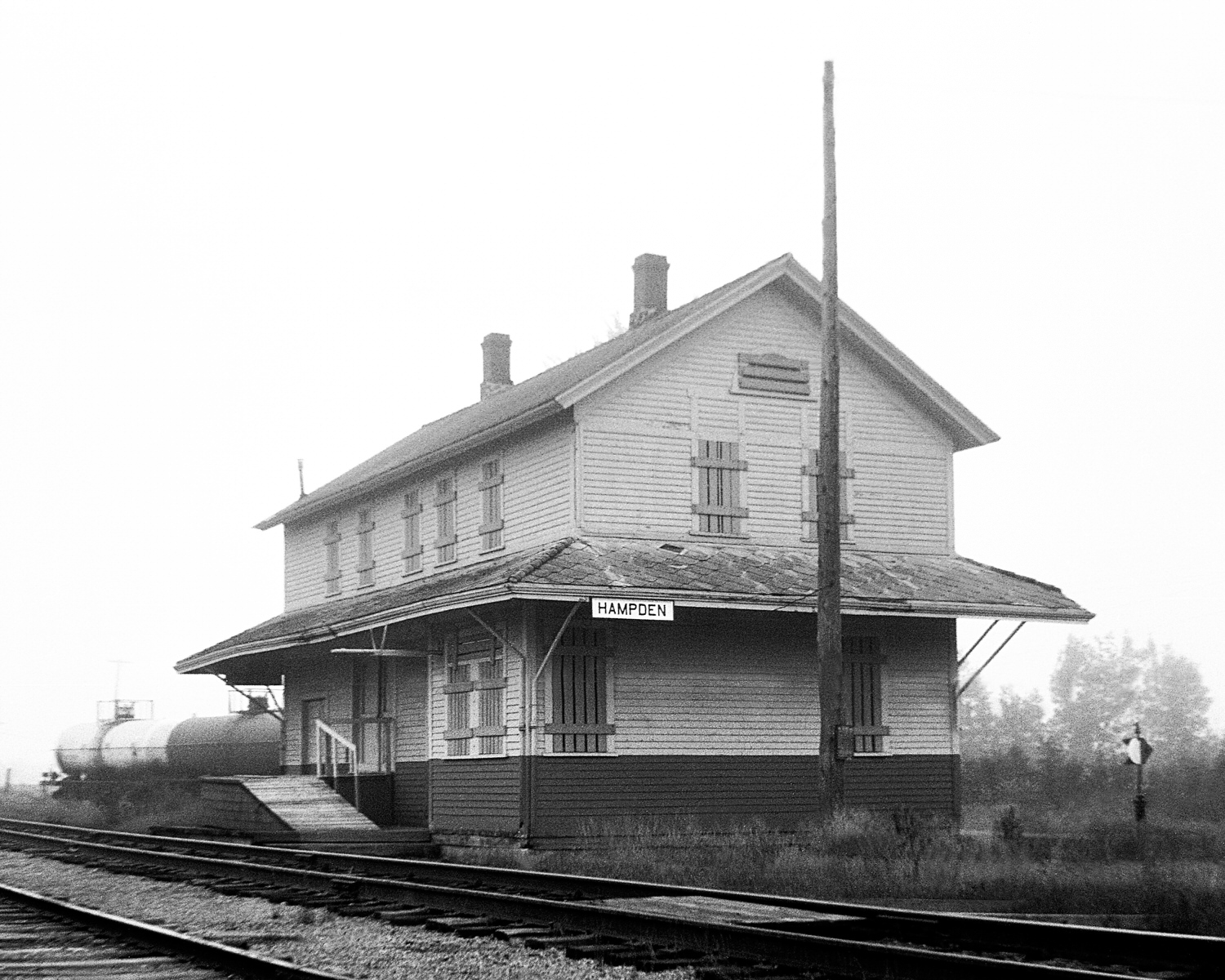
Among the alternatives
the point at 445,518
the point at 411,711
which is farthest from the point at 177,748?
the point at 445,518

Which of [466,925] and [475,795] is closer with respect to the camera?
[466,925]

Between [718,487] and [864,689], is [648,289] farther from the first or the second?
[864,689]

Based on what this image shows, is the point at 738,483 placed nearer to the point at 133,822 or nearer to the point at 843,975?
the point at 133,822

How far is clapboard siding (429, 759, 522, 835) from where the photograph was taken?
22.4 m

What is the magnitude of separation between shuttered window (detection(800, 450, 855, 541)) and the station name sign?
15.5 feet

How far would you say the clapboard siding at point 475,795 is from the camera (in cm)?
2244

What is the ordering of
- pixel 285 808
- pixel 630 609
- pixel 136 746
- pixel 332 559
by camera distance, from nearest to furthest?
pixel 630 609 → pixel 285 808 → pixel 332 559 → pixel 136 746

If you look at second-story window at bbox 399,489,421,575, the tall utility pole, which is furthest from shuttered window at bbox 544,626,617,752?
second-story window at bbox 399,489,421,575

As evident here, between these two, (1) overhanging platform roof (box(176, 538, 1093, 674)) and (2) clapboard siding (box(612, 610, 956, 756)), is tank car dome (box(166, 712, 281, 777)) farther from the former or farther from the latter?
(2) clapboard siding (box(612, 610, 956, 756))

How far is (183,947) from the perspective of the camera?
933 centimetres

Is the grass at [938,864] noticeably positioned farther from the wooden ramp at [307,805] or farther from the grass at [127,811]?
the grass at [127,811]

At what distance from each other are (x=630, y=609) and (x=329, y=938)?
1064 cm

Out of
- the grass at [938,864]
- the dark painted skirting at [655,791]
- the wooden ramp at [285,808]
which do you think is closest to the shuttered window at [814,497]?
the dark painted skirting at [655,791]

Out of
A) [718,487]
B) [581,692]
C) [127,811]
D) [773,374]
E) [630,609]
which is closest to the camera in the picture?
[630,609]
